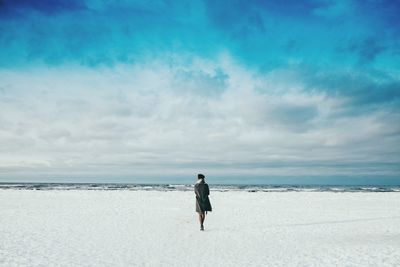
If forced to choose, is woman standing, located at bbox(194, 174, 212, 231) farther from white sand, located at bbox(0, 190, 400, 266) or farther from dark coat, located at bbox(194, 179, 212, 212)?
white sand, located at bbox(0, 190, 400, 266)

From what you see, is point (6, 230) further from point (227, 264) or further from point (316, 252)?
point (316, 252)

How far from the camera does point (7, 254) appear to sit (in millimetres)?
10469

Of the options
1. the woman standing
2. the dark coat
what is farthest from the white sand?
the dark coat

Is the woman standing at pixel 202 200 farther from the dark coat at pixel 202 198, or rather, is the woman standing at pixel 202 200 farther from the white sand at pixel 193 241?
the white sand at pixel 193 241

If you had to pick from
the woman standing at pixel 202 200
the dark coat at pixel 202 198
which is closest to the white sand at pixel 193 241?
the woman standing at pixel 202 200

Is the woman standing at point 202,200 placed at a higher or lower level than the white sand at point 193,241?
higher

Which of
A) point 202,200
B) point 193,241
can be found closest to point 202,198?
point 202,200

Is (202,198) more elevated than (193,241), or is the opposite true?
(202,198)

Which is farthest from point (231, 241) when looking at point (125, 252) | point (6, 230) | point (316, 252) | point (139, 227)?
point (6, 230)

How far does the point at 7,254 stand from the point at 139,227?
669 centimetres

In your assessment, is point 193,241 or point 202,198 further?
point 202,198

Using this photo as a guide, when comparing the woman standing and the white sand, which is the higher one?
the woman standing

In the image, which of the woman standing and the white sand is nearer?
the white sand

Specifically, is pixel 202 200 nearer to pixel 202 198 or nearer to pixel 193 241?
pixel 202 198
